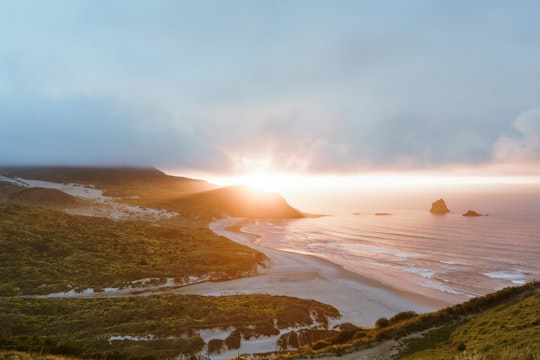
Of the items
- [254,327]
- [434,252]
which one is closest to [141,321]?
[254,327]

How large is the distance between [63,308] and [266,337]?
25244 mm

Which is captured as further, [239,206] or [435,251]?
[239,206]

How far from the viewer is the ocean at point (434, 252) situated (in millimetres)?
54688

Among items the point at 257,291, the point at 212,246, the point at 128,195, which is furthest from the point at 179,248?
the point at 128,195

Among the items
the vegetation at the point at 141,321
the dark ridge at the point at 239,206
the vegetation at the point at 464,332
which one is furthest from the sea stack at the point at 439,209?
the vegetation at the point at 464,332

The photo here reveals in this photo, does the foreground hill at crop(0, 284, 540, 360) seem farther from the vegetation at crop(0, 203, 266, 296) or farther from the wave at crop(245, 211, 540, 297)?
the wave at crop(245, 211, 540, 297)

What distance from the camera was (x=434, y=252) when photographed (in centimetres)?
8094

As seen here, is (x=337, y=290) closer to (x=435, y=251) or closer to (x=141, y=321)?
(x=141, y=321)

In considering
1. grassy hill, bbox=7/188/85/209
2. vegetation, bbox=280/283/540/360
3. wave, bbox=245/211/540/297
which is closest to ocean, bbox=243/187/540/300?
wave, bbox=245/211/540/297

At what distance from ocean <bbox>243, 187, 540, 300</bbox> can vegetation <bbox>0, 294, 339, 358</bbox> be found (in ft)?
87.3

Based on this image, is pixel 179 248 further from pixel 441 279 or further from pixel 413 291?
pixel 441 279

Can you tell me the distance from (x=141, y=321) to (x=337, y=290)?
31.1 metres

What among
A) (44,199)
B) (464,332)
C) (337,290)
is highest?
(464,332)

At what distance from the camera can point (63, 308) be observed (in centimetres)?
3619
